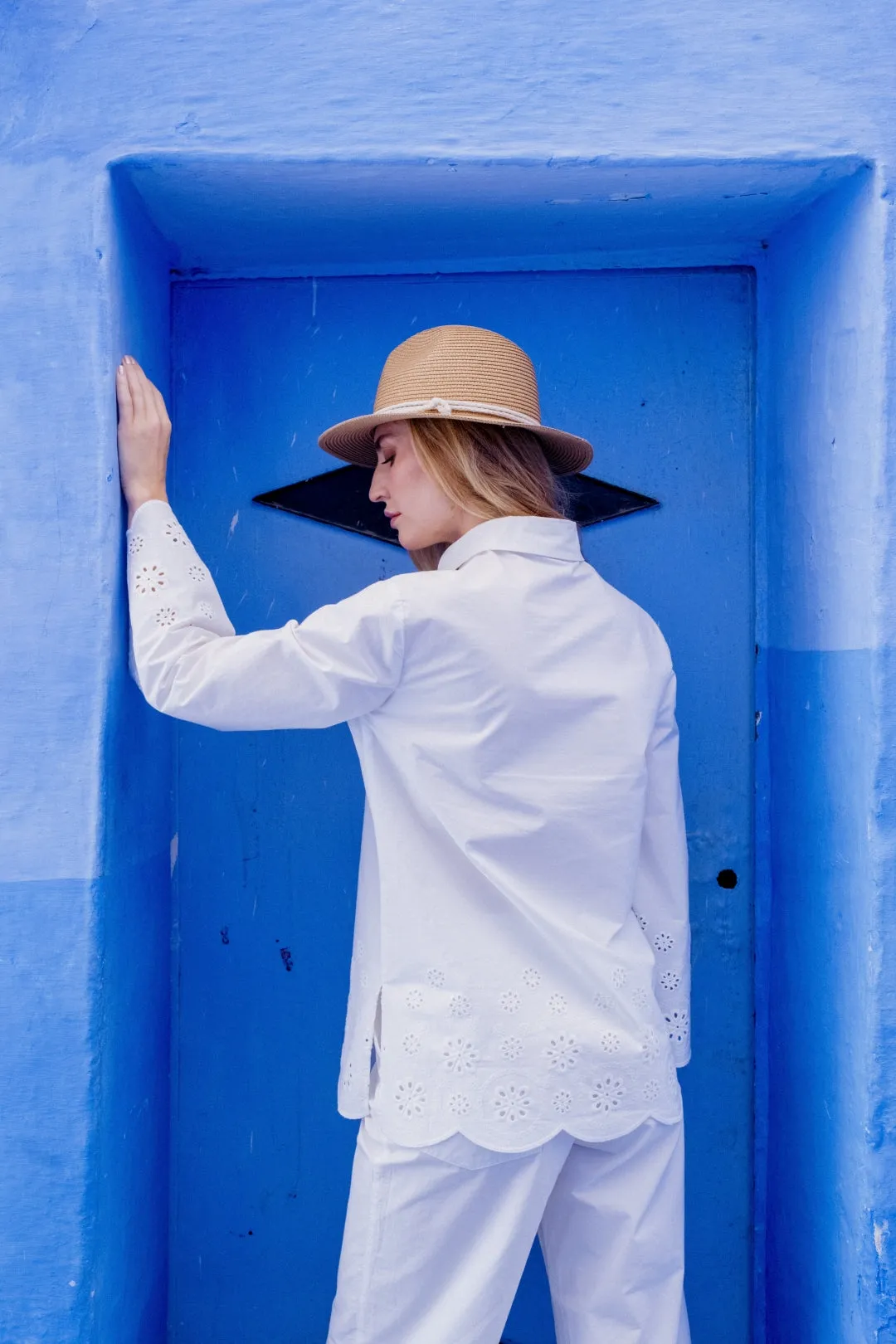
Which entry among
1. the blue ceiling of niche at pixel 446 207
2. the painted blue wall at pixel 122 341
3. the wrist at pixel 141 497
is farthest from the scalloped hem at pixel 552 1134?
the blue ceiling of niche at pixel 446 207

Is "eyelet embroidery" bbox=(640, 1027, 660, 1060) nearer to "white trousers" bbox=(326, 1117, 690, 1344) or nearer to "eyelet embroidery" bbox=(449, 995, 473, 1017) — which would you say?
"white trousers" bbox=(326, 1117, 690, 1344)

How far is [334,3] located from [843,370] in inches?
41.0

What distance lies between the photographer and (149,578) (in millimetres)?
1814

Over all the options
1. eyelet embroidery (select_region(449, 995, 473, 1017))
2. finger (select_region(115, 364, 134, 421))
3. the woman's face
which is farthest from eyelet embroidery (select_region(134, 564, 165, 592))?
eyelet embroidery (select_region(449, 995, 473, 1017))

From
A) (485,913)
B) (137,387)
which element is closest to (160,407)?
(137,387)

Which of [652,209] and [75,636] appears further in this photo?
[652,209]

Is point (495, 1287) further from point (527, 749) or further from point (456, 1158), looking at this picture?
point (527, 749)

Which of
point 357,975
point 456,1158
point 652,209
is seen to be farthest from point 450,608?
point 652,209

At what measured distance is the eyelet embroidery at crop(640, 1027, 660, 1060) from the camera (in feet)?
5.62

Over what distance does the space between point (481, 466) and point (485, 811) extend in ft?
1.85

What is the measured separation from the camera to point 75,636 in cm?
185

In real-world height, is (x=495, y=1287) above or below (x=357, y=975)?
below

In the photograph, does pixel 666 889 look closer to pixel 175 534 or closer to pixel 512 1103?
pixel 512 1103

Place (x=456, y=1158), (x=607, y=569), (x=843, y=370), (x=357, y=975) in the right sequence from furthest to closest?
(x=607, y=569), (x=843, y=370), (x=357, y=975), (x=456, y=1158)
